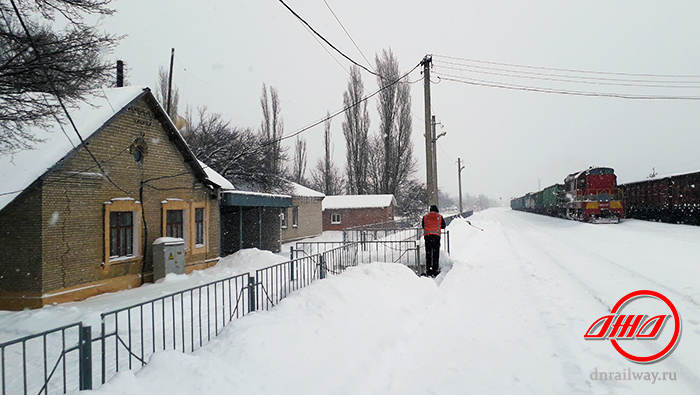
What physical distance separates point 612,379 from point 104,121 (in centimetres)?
→ 1261

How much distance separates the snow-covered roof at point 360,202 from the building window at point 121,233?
28.7m

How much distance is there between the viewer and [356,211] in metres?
40.8

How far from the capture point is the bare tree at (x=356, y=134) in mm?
48438

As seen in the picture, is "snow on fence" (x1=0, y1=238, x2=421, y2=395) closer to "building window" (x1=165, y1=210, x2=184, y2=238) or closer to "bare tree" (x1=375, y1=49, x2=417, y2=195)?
"building window" (x1=165, y1=210, x2=184, y2=238)

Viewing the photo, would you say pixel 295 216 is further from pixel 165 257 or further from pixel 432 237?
pixel 432 237

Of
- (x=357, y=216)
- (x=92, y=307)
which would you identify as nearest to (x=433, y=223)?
(x=92, y=307)

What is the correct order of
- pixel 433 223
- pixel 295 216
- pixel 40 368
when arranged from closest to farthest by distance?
pixel 40 368 < pixel 433 223 < pixel 295 216

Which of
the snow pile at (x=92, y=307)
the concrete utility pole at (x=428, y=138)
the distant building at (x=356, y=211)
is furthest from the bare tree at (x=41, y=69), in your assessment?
the distant building at (x=356, y=211)

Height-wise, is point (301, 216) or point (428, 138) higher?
point (428, 138)

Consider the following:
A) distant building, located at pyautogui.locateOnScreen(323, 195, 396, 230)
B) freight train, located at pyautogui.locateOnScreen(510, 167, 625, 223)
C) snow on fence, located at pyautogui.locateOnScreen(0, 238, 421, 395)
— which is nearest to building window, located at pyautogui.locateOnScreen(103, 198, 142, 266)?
snow on fence, located at pyautogui.locateOnScreen(0, 238, 421, 395)

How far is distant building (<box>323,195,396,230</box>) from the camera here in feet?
132

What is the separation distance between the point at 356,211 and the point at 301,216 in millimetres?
9754

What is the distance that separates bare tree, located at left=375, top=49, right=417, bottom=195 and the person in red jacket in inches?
1359

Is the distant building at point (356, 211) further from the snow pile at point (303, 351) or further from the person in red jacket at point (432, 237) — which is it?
the snow pile at point (303, 351)
